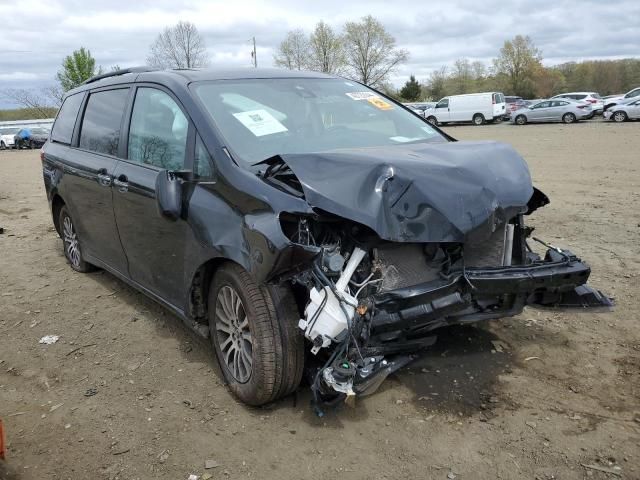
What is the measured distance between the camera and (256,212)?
9.18 feet

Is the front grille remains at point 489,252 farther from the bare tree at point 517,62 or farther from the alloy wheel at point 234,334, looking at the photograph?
the bare tree at point 517,62

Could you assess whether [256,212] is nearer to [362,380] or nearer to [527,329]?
[362,380]

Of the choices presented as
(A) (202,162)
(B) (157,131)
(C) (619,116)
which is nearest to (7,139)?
(C) (619,116)

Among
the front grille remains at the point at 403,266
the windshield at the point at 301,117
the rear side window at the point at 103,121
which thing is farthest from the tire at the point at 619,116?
the front grille remains at the point at 403,266

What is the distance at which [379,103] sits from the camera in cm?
421

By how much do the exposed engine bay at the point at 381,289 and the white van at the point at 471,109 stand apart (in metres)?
31.3

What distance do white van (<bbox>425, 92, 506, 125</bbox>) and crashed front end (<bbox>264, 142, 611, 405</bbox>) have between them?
31267mm

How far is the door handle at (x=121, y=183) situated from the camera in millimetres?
3898

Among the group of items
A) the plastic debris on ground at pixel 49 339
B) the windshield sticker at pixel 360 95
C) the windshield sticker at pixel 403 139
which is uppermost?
the windshield sticker at pixel 360 95

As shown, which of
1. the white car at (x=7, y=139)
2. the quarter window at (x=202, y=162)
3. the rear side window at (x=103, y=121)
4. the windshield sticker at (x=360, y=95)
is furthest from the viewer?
the white car at (x=7, y=139)

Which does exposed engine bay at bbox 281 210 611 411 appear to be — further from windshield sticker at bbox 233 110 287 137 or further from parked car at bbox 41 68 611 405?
windshield sticker at bbox 233 110 287 137

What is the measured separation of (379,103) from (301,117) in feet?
2.72

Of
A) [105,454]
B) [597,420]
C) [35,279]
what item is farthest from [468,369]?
[35,279]

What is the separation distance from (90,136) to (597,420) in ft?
14.1
